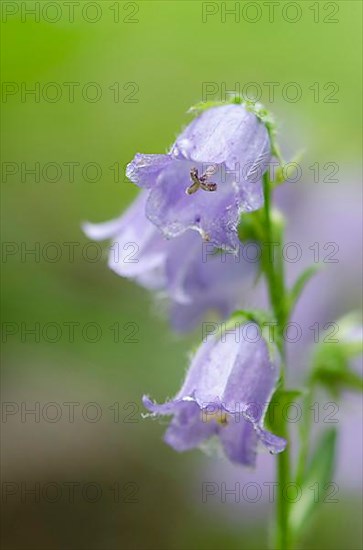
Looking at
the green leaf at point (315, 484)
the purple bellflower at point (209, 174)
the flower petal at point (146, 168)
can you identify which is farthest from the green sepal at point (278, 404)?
the flower petal at point (146, 168)

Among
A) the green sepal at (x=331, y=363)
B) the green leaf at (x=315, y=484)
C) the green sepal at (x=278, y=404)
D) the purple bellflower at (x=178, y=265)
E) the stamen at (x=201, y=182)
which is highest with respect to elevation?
the stamen at (x=201, y=182)

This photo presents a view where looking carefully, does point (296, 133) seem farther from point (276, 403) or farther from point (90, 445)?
point (276, 403)

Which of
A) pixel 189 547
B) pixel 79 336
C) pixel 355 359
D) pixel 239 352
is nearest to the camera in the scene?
pixel 239 352

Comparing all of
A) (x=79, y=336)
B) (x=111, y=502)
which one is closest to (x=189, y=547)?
(x=111, y=502)

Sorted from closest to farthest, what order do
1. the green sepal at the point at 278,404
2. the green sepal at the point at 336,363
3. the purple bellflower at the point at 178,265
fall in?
the green sepal at the point at 278,404 < the purple bellflower at the point at 178,265 < the green sepal at the point at 336,363

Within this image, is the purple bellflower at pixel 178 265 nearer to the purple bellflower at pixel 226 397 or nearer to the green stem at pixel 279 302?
the green stem at pixel 279 302

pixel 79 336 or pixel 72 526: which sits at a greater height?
pixel 79 336
